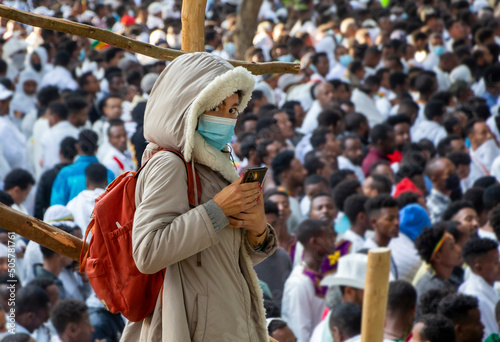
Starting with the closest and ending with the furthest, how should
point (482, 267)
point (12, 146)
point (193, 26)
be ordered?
point (193, 26) → point (482, 267) → point (12, 146)

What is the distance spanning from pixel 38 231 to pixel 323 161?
616cm

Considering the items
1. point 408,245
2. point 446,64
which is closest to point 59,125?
point 408,245

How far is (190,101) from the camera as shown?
2.48 m

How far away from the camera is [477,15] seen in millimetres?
17500

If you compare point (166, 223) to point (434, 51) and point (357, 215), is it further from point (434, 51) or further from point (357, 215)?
point (434, 51)

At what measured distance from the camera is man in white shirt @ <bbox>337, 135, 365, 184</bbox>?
917cm

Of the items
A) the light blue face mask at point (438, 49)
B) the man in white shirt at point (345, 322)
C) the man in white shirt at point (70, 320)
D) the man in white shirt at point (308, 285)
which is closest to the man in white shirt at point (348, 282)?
the man in white shirt at point (345, 322)

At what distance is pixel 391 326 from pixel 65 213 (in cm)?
240

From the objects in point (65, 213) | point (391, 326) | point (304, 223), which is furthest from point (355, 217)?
point (65, 213)

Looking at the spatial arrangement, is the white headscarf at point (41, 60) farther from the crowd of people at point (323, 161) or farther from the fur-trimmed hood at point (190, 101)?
the fur-trimmed hood at point (190, 101)

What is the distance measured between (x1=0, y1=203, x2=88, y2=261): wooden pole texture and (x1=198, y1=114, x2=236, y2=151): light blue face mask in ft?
1.90

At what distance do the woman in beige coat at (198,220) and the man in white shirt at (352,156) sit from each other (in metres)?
6.61

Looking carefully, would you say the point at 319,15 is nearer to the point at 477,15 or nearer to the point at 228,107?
the point at 477,15

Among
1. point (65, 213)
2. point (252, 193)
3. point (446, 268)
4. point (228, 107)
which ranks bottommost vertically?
point (446, 268)
